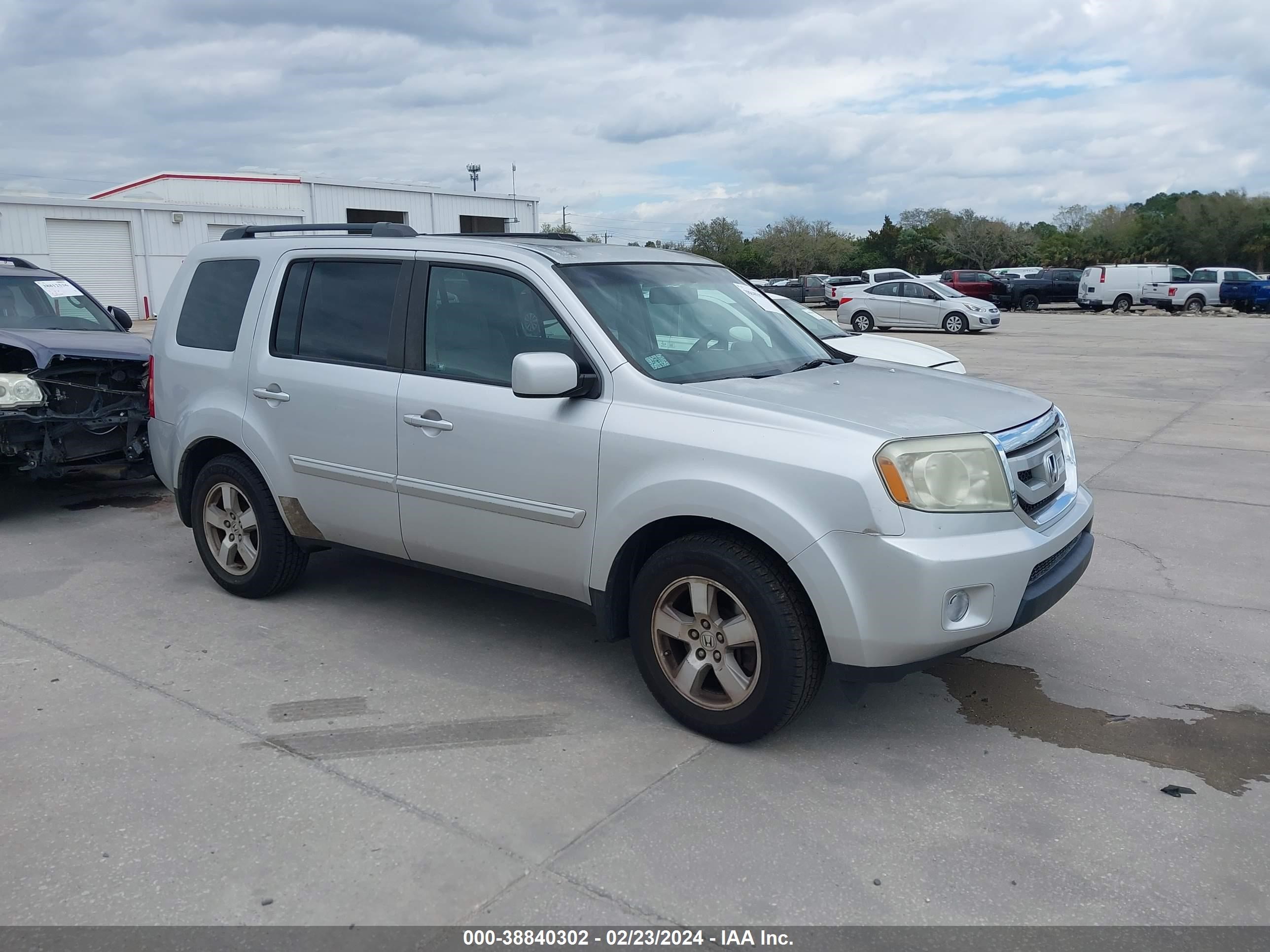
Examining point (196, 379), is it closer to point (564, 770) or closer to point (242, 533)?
point (242, 533)

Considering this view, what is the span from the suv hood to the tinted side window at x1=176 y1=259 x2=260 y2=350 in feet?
8.80

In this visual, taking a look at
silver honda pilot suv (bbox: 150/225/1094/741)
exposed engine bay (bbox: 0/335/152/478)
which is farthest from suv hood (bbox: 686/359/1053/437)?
exposed engine bay (bbox: 0/335/152/478)

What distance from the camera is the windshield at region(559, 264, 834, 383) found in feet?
14.1

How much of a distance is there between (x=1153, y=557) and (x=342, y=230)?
510 cm

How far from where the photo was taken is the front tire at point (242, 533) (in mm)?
5336

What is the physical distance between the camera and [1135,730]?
13.4 ft

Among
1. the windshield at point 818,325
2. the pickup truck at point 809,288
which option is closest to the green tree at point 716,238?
the pickup truck at point 809,288

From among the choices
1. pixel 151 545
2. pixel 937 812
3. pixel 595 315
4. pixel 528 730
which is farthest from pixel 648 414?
pixel 151 545

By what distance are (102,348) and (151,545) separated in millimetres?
1828

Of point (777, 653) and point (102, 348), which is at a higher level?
point (102, 348)

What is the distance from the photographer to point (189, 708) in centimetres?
425

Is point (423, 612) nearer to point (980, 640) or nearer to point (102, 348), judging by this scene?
point (980, 640)

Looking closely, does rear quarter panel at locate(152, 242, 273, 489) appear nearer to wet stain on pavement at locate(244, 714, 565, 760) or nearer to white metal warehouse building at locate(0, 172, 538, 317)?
wet stain on pavement at locate(244, 714, 565, 760)

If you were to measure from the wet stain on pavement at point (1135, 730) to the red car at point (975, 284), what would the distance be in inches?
1407
